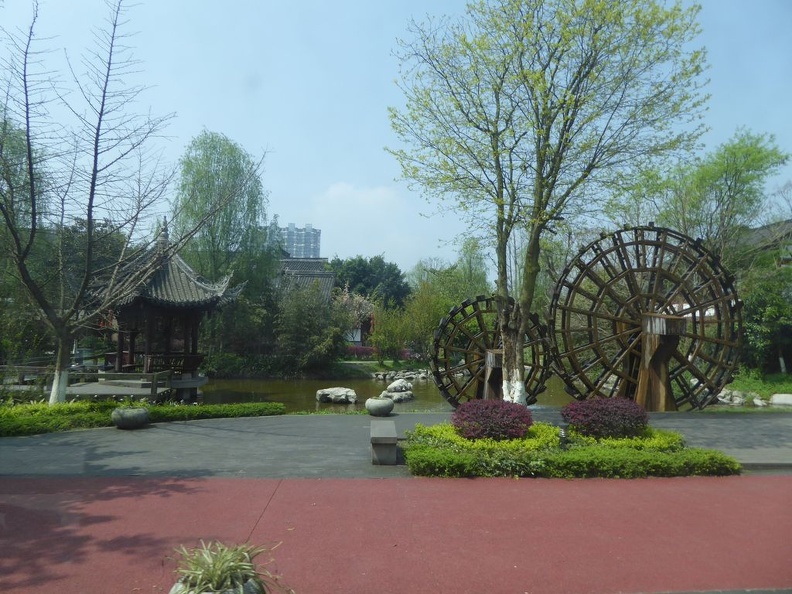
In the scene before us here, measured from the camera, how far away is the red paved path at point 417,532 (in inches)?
183

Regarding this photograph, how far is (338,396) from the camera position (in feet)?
82.3

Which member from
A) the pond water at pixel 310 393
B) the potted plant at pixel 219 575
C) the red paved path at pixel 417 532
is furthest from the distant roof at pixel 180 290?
the potted plant at pixel 219 575

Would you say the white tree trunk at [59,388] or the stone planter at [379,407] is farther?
the stone planter at [379,407]

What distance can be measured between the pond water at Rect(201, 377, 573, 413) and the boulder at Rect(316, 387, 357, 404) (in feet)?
0.93

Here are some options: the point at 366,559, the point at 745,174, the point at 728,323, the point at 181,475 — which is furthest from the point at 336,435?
the point at 745,174

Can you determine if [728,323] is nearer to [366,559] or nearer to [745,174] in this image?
[745,174]

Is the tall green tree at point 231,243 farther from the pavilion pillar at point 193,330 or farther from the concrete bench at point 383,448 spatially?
the concrete bench at point 383,448

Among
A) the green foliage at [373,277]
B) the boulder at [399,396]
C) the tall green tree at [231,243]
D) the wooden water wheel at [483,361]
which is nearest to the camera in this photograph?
the wooden water wheel at [483,361]

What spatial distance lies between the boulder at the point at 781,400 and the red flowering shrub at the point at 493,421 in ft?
53.8

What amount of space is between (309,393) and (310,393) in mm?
46

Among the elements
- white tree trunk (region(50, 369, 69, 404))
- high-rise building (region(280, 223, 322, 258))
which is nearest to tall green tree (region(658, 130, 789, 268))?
white tree trunk (region(50, 369, 69, 404))

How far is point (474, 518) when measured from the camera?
611 centimetres

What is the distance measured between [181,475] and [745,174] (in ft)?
77.3

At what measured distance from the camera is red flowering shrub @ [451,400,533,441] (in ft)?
28.5
